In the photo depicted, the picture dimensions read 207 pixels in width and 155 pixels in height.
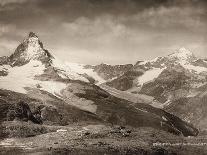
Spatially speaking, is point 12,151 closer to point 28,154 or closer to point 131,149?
point 28,154

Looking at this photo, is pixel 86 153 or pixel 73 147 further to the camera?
pixel 73 147

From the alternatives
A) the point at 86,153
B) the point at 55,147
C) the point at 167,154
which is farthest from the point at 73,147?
the point at 167,154

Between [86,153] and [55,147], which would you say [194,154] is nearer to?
[86,153]

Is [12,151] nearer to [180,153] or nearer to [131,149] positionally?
[131,149]

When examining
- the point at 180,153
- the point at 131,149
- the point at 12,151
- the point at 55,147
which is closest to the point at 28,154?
the point at 12,151

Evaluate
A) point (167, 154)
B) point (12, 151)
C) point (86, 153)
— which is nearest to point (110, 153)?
point (86, 153)

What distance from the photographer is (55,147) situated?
19862cm

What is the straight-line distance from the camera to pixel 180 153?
7470 inches

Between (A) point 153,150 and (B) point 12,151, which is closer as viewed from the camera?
(B) point 12,151

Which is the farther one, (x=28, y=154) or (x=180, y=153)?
(x=180, y=153)

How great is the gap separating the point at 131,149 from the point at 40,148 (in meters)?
36.7

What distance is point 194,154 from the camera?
18362cm

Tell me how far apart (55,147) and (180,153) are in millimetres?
50278

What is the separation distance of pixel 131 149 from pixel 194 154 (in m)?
26.3
